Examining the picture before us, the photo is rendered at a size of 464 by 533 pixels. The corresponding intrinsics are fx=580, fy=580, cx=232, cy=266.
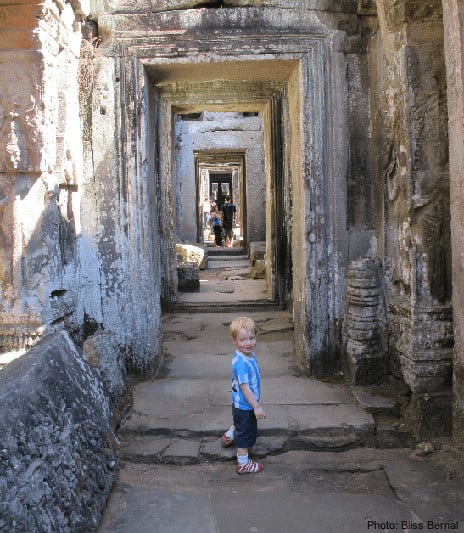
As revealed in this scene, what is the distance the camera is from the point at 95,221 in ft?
15.2

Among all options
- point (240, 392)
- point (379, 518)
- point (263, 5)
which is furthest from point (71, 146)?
point (379, 518)

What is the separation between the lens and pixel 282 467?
341 centimetres

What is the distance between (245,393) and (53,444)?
118cm

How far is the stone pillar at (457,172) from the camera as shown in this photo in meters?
3.19

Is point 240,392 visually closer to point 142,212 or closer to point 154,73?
point 142,212

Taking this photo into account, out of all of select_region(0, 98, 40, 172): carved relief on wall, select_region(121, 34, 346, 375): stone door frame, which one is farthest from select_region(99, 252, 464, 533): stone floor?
select_region(0, 98, 40, 172): carved relief on wall

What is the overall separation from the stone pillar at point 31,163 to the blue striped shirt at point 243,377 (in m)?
1.43

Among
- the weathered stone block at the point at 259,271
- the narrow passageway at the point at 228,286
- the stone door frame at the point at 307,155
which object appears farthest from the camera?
the weathered stone block at the point at 259,271

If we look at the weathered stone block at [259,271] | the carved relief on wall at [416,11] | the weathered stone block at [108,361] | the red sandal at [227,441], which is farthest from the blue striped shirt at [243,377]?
the weathered stone block at [259,271]

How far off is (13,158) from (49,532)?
2.46m

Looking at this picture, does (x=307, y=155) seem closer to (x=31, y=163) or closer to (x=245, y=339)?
(x=245, y=339)

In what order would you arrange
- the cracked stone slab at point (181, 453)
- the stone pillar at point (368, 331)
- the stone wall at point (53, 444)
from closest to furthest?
the stone wall at point (53, 444) < the cracked stone slab at point (181, 453) < the stone pillar at point (368, 331)

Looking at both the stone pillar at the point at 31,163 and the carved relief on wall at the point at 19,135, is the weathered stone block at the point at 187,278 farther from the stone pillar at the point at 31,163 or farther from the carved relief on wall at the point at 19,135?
the carved relief on wall at the point at 19,135

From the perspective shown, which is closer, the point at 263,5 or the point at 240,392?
the point at 240,392
